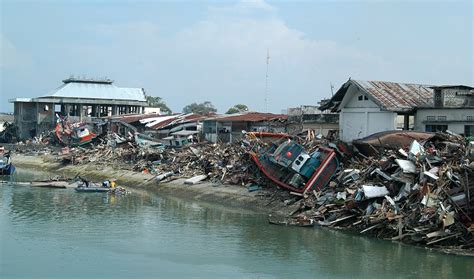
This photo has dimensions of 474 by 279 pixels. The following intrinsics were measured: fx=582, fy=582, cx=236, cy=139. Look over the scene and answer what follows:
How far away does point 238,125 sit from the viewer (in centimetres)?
5091

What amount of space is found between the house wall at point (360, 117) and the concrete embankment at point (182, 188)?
29.2ft

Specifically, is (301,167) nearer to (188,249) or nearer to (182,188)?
(188,249)

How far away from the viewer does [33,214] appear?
28.0 meters

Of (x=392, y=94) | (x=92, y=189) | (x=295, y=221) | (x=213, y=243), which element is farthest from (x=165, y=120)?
(x=213, y=243)

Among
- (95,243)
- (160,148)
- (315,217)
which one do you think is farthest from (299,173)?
(160,148)

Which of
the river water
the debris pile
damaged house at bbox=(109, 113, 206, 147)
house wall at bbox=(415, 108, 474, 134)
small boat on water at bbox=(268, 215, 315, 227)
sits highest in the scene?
house wall at bbox=(415, 108, 474, 134)

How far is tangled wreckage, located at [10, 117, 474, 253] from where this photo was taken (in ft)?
70.4

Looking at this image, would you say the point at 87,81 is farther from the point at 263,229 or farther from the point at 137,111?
the point at 263,229

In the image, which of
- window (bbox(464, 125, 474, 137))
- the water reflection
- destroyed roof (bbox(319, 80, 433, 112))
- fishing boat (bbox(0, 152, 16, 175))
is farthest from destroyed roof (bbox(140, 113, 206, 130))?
window (bbox(464, 125, 474, 137))

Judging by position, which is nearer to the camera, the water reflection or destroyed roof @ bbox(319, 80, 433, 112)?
the water reflection

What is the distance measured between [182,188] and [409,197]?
666 inches

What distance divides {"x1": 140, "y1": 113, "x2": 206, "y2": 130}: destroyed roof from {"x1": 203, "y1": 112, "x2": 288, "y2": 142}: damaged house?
5.47 m

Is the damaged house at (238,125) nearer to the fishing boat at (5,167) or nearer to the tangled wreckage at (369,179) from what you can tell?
the tangled wreckage at (369,179)

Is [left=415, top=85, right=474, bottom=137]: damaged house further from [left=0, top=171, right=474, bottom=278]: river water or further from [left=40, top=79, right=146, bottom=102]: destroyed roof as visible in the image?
[left=40, top=79, right=146, bottom=102]: destroyed roof
